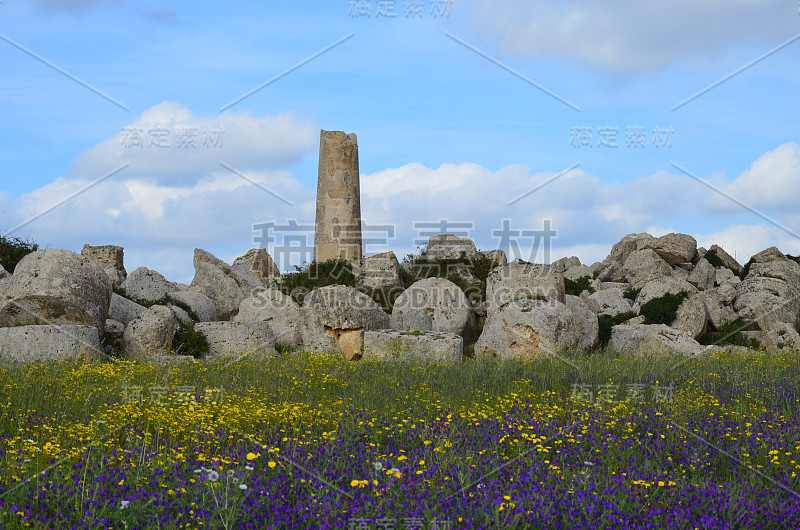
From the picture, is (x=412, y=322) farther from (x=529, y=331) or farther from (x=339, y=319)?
(x=529, y=331)

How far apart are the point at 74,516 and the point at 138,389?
5.32 meters

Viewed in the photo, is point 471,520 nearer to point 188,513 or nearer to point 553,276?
point 188,513

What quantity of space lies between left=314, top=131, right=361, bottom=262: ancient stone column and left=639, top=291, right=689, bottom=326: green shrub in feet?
43.1

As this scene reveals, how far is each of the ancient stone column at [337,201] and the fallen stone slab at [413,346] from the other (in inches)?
586

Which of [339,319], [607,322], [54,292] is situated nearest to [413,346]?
[339,319]

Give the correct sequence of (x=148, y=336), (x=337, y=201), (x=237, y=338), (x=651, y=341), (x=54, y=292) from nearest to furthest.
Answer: (x=54, y=292), (x=148, y=336), (x=237, y=338), (x=651, y=341), (x=337, y=201)

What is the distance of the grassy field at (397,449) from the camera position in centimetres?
496

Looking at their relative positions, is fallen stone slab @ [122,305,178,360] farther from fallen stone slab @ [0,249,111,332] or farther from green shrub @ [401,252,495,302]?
green shrub @ [401,252,495,302]

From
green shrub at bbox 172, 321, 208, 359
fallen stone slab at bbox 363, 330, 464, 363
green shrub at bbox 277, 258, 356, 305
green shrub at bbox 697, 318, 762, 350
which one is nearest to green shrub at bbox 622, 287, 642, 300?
green shrub at bbox 697, 318, 762, 350

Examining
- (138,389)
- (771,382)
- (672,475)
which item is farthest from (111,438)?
(771,382)

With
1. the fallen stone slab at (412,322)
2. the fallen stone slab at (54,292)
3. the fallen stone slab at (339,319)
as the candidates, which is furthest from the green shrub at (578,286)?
the fallen stone slab at (54,292)

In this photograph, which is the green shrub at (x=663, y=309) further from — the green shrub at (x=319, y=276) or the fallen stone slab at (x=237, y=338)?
the fallen stone slab at (x=237, y=338)

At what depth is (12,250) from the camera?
76.3ft

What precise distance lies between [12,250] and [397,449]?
20.4 m
